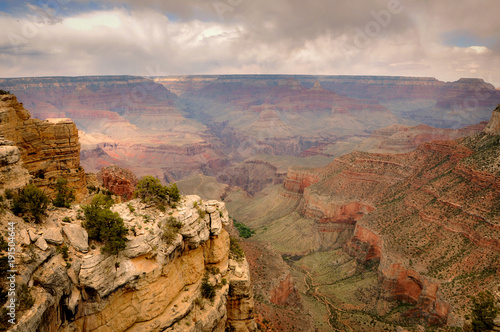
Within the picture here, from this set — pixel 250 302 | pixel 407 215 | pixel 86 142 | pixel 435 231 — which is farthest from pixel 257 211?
pixel 86 142

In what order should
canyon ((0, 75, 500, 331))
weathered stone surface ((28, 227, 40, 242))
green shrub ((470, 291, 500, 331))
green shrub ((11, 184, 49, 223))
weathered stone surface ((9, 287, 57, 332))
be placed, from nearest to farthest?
weathered stone surface ((9, 287, 57, 332)) < weathered stone surface ((28, 227, 40, 242)) < green shrub ((11, 184, 49, 223)) < canyon ((0, 75, 500, 331)) < green shrub ((470, 291, 500, 331))

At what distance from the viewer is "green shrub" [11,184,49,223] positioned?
56.6 ft

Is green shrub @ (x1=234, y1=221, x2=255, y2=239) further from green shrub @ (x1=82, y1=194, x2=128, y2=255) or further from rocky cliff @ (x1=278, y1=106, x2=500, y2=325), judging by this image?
green shrub @ (x1=82, y1=194, x2=128, y2=255)

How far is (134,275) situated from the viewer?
61.7 feet

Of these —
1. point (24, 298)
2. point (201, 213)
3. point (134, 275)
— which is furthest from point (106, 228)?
point (201, 213)

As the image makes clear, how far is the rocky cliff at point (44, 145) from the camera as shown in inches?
936

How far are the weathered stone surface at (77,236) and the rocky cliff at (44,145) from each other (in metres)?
9.42

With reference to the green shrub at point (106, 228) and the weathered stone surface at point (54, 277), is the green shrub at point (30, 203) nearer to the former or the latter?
the green shrub at point (106, 228)

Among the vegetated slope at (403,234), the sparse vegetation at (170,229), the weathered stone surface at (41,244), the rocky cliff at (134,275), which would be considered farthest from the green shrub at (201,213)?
the vegetated slope at (403,234)

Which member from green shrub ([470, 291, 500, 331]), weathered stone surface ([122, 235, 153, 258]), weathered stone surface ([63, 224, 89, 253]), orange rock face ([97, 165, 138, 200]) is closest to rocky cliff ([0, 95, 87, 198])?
weathered stone surface ([63, 224, 89, 253])

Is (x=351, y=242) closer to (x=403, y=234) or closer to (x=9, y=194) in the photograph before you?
(x=403, y=234)

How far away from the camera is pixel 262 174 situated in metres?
156

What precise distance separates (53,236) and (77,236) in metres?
1.27

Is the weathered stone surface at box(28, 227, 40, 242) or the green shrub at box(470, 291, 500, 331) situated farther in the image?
the green shrub at box(470, 291, 500, 331)
